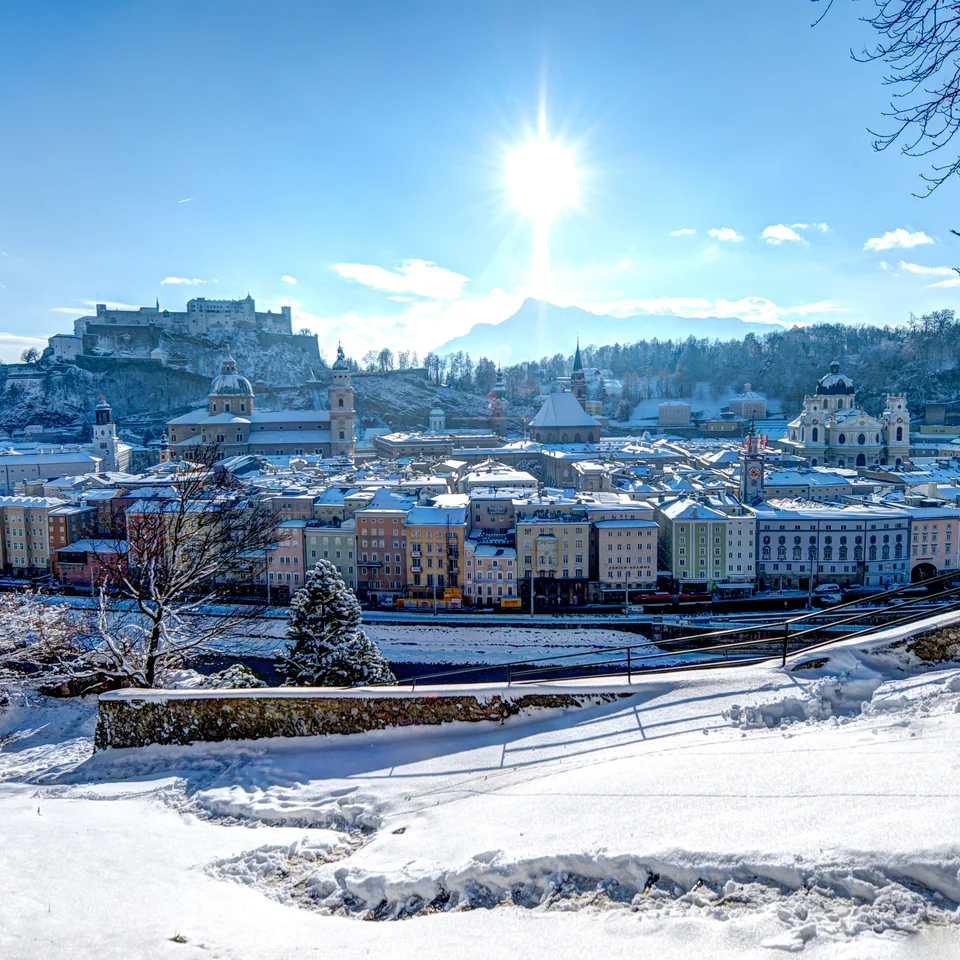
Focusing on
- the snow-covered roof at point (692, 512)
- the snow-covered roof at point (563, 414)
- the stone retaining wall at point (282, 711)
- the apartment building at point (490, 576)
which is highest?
the snow-covered roof at point (563, 414)

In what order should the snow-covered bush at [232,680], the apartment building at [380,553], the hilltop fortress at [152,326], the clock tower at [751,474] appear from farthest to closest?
1. the hilltop fortress at [152,326]
2. the clock tower at [751,474]
3. the apartment building at [380,553]
4. the snow-covered bush at [232,680]

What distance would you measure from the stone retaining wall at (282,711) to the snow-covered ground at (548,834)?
0.10m

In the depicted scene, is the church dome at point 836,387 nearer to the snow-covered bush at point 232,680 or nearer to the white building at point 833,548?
the white building at point 833,548

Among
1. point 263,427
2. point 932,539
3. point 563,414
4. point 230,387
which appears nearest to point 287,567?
point 932,539

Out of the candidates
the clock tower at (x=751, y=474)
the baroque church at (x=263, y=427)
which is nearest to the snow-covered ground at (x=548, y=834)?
the clock tower at (x=751, y=474)

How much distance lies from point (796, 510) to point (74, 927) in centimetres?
2836

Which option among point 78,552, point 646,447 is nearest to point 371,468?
point 78,552

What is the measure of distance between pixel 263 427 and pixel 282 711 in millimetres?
50875

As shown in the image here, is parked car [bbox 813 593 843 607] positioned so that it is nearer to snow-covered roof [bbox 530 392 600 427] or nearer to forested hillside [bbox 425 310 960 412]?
snow-covered roof [bbox 530 392 600 427]

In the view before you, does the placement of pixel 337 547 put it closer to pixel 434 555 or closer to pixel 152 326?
pixel 434 555

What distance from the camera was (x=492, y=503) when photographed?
2827cm

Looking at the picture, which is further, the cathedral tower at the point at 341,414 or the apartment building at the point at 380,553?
the cathedral tower at the point at 341,414

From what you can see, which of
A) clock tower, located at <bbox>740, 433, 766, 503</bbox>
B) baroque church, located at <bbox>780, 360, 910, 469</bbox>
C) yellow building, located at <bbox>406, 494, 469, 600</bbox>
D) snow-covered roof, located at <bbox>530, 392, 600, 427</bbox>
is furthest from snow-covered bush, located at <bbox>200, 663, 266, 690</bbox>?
snow-covered roof, located at <bbox>530, 392, 600, 427</bbox>

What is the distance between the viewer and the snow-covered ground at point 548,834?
7.31 ft
